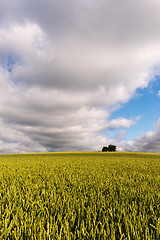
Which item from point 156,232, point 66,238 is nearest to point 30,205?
point 66,238

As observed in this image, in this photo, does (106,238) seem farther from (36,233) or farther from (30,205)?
(30,205)

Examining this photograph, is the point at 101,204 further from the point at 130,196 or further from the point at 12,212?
the point at 12,212

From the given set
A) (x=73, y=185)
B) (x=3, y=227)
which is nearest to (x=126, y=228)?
(x=3, y=227)

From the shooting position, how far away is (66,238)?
49.5 inches

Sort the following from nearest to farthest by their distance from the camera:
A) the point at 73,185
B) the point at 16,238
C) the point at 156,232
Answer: the point at 16,238 < the point at 156,232 < the point at 73,185

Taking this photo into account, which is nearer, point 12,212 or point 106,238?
point 106,238

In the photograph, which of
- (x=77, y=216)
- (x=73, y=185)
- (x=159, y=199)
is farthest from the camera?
(x=73, y=185)

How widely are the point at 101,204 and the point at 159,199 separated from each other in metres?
0.88

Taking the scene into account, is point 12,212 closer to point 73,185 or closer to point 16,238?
point 16,238

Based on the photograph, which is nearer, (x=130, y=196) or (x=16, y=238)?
(x=16, y=238)

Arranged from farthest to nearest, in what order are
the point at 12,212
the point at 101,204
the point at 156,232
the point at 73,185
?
the point at 73,185
the point at 101,204
the point at 12,212
the point at 156,232

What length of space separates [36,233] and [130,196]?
4.84 ft

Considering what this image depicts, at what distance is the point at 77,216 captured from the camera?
66.5 inches

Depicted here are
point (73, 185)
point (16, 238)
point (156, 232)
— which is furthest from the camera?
point (73, 185)
